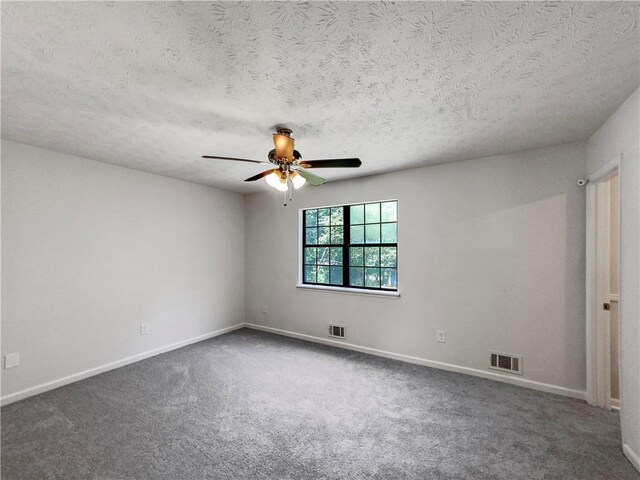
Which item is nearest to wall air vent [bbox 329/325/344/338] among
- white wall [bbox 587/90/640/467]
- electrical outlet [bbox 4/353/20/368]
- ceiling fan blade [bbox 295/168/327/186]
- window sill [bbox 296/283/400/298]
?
window sill [bbox 296/283/400/298]

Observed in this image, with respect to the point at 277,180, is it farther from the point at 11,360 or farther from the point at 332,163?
the point at 11,360

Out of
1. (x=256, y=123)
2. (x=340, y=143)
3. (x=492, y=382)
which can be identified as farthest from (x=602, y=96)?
(x=492, y=382)

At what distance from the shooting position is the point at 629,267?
76.3 inches

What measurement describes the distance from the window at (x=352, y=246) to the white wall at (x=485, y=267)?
0.67 ft

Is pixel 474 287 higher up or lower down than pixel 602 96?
lower down

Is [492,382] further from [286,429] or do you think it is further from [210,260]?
[210,260]

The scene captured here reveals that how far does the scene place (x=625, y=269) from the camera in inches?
78.3

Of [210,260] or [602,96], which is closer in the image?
[602,96]

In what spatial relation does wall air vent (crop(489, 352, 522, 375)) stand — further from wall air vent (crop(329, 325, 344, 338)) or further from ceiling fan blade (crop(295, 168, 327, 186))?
ceiling fan blade (crop(295, 168, 327, 186))

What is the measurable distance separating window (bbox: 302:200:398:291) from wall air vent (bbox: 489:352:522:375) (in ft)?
4.31

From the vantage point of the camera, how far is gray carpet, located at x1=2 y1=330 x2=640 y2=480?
1.83 meters

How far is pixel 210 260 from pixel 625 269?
471 centimetres

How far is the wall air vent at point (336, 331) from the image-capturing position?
4.14m

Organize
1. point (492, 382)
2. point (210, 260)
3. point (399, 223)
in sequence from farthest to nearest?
point (210, 260), point (399, 223), point (492, 382)
